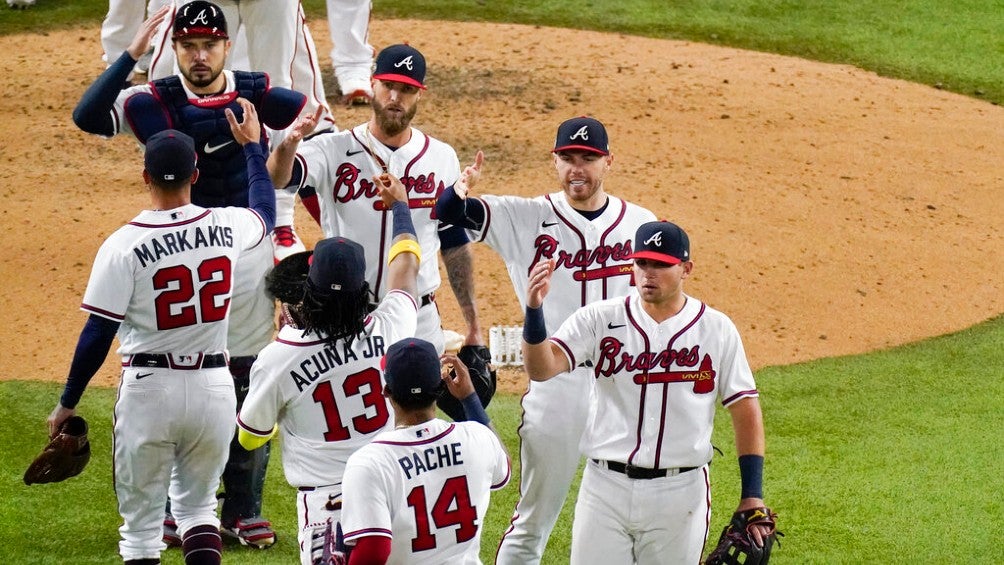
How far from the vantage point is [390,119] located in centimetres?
578

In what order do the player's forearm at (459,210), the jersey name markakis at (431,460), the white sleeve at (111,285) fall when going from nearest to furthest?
the jersey name markakis at (431,460) → the white sleeve at (111,285) → the player's forearm at (459,210)

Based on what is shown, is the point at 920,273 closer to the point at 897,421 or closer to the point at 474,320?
the point at 897,421

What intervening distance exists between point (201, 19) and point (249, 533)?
2.16 m

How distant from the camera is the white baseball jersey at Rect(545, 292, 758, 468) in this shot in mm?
4652

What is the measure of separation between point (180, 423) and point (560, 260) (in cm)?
158

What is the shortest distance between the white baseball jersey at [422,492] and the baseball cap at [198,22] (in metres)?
2.49

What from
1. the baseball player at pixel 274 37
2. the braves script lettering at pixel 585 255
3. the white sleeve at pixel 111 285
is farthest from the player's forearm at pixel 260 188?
the baseball player at pixel 274 37

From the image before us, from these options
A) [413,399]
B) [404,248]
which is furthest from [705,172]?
[413,399]

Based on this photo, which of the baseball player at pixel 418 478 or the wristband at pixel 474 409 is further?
the wristband at pixel 474 409

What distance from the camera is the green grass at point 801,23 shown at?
41.8ft

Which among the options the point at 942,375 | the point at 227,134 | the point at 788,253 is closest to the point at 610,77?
the point at 788,253

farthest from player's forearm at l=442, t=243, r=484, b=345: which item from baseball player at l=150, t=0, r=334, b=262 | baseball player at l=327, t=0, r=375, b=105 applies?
baseball player at l=327, t=0, r=375, b=105

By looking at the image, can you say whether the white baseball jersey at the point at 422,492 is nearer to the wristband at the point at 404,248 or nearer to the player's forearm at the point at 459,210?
the wristband at the point at 404,248

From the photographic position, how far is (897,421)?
7516 millimetres
